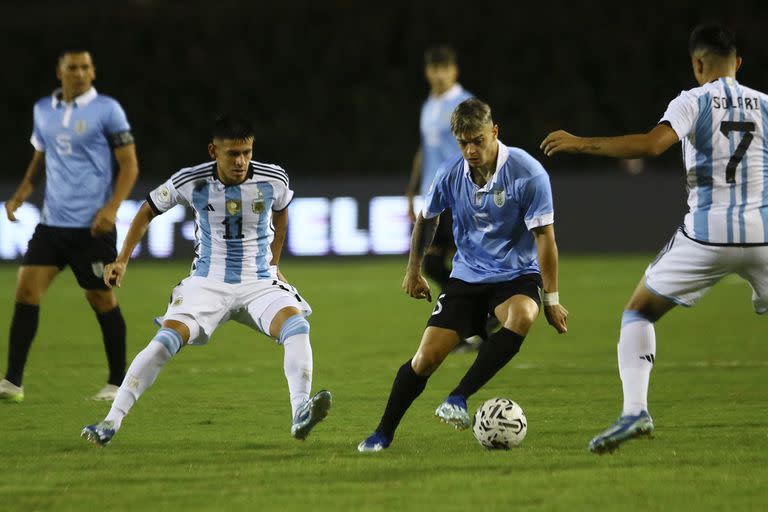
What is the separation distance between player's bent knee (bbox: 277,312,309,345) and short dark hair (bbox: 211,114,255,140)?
2.89ft

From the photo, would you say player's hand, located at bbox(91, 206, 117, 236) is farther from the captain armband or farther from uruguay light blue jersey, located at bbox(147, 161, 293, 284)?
uruguay light blue jersey, located at bbox(147, 161, 293, 284)

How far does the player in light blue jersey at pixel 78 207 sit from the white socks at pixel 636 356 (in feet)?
10.8

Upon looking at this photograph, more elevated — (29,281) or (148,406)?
(29,281)

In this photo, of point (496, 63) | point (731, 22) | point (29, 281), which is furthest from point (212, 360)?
point (731, 22)

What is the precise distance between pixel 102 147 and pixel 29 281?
0.90 meters

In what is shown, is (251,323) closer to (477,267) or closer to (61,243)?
(477,267)

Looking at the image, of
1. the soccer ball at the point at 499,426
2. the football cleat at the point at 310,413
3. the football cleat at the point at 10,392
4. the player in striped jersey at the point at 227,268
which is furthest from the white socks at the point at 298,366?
the football cleat at the point at 10,392

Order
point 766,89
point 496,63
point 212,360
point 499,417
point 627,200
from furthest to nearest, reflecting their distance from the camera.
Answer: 1. point 496,63
2. point 766,89
3. point 627,200
4. point 212,360
5. point 499,417

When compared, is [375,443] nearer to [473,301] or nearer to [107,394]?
[473,301]

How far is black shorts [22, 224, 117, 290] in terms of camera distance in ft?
24.6

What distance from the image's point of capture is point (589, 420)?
6520 mm

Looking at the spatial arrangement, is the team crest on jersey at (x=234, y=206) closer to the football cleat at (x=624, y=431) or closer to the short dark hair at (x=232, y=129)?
the short dark hair at (x=232, y=129)

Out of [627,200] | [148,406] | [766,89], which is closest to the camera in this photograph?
[148,406]

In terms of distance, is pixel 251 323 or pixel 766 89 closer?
pixel 251 323
